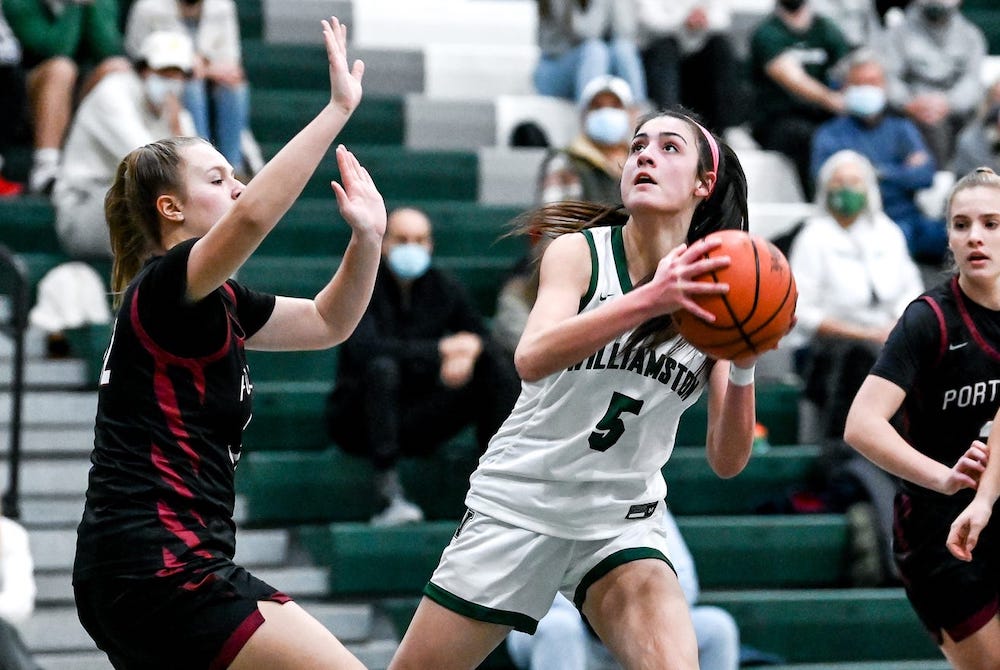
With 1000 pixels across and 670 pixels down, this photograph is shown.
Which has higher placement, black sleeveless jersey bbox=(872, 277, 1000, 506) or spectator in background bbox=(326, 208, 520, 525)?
black sleeveless jersey bbox=(872, 277, 1000, 506)

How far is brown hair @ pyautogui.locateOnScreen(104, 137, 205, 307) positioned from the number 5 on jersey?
43.3 inches

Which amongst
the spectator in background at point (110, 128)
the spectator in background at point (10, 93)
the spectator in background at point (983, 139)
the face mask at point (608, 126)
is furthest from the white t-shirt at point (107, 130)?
the spectator in background at point (983, 139)

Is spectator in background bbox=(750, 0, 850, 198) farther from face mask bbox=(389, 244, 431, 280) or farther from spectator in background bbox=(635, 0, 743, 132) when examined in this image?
face mask bbox=(389, 244, 431, 280)

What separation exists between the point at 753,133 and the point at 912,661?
3.72 m

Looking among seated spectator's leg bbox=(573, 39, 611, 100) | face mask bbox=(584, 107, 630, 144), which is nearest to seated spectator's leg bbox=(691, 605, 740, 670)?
face mask bbox=(584, 107, 630, 144)

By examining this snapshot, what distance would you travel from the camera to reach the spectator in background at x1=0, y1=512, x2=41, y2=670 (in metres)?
5.16

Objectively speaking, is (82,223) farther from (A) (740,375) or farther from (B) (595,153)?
(A) (740,375)

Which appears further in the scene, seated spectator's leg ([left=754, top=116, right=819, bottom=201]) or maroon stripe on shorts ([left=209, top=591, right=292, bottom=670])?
seated spectator's leg ([left=754, top=116, right=819, bottom=201])

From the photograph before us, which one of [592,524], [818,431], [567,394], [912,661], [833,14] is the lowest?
[912,661]

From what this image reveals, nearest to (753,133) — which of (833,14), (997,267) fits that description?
(833,14)

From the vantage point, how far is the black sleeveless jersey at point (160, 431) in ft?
11.2

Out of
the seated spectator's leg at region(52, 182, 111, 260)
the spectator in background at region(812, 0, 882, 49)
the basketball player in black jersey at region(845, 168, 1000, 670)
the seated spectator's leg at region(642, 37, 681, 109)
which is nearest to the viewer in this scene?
the basketball player in black jersey at region(845, 168, 1000, 670)

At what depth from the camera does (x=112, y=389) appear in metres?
3.48

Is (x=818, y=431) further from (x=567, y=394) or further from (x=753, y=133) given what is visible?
(x=567, y=394)
